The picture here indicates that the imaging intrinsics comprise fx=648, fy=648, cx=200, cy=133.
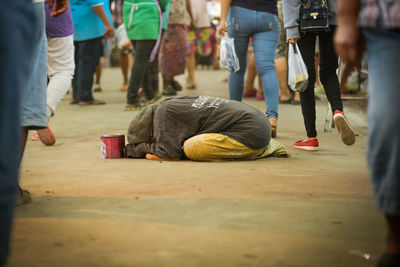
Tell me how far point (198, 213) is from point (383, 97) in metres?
1.16

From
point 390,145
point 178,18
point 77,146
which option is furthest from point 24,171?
point 178,18

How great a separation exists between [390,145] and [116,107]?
6378 mm

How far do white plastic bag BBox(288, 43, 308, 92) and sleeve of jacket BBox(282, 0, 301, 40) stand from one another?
0.10 meters

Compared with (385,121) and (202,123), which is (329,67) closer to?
(202,123)

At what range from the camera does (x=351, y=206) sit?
3115 millimetres

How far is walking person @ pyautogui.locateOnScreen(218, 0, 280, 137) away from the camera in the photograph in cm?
544

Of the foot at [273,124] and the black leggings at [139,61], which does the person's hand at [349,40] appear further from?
the black leggings at [139,61]

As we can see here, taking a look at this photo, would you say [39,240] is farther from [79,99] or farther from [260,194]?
[79,99]

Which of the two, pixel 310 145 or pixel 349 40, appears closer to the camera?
pixel 349 40

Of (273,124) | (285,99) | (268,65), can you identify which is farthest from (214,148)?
(285,99)

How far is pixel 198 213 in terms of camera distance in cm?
292

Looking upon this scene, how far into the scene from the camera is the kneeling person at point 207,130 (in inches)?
174

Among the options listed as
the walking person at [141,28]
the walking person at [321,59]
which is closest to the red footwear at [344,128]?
the walking person at [321,59]

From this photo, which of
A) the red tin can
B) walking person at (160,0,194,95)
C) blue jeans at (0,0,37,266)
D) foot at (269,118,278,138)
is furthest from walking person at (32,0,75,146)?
walking person at (160,0,194,95)
